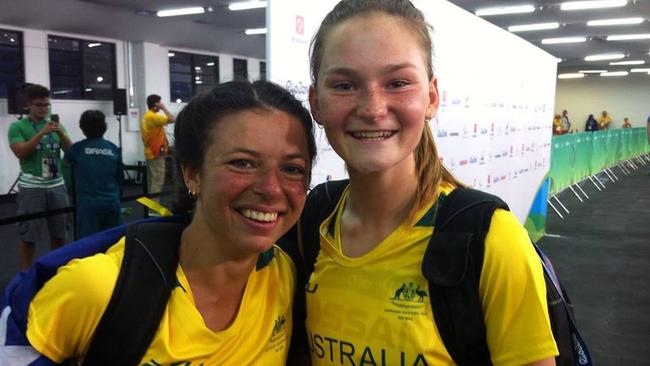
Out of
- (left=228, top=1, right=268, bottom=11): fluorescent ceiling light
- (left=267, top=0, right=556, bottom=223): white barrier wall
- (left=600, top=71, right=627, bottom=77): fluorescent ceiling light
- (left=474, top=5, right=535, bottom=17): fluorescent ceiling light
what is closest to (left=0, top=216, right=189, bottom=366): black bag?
(left=267, top=0, right=556, bottom=223): white barrier wall

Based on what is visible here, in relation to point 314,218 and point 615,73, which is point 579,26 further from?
point 615,73

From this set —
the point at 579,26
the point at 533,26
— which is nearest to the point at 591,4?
the point at 533,26

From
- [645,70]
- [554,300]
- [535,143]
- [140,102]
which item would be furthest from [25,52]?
[645,70]

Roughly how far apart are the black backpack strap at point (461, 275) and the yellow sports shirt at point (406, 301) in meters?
0.02

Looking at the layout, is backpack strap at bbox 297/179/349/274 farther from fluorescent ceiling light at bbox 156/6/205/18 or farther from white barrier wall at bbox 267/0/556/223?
fluorescent ceiling light at bbox 156/6/205/18

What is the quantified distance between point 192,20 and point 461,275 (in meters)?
12.5

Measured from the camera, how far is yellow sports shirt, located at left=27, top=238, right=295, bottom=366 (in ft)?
3.24

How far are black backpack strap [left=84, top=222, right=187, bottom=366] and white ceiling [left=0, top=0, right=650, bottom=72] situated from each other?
9.83 metres

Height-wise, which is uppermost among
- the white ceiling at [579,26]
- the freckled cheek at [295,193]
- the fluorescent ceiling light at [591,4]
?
the white ceiling at [579,26]

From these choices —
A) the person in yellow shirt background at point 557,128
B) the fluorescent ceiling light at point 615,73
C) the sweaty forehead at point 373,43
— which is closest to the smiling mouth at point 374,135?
the sweaty forehead at point 373,43

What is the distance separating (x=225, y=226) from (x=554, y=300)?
0.68 metres

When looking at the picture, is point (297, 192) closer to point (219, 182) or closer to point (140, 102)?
point (219, 182)

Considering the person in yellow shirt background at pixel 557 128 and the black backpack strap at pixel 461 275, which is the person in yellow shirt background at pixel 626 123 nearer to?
the person in yellow shirt background at pixel 557 128

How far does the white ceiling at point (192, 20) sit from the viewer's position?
9.95 m
